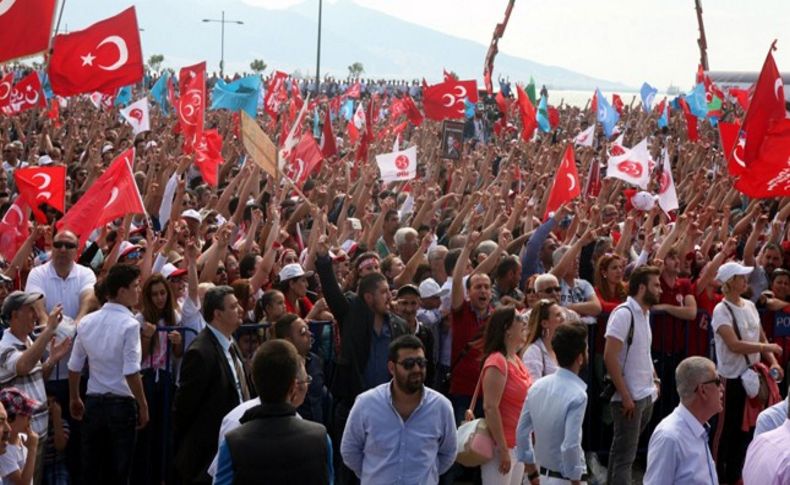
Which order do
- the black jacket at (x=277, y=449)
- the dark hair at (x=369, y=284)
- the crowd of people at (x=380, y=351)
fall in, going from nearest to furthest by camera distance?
the black jacket at (x=277, y=449) → the crowd of people at (x=380, y=351) → the dark hair at (x=369, y=284)

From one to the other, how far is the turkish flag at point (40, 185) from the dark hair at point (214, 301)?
13.9 ft

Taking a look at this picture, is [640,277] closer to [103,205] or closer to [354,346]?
[354,346]

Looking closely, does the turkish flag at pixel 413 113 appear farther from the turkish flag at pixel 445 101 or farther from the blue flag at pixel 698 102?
the blue flag at pixel 698 102

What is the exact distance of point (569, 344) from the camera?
726cm

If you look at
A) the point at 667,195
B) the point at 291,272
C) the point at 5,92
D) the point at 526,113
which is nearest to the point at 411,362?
the point at 291,272

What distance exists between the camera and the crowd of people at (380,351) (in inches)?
259

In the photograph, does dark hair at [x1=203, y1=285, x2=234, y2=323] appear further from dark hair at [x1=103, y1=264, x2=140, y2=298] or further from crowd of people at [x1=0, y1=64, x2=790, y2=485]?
dark hair at [x1=103, y1=264, x2=140, y2=298]

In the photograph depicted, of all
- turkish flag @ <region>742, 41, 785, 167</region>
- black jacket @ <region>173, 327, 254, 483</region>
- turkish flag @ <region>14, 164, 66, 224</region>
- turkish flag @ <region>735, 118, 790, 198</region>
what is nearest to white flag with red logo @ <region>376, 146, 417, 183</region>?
turkish flag @ <region>742, 41, 785, 167</region>

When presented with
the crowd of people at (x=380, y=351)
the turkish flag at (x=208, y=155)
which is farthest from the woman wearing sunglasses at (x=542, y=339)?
the turkish flag at (x=208, y=155)

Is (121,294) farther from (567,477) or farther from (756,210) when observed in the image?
(756,210)

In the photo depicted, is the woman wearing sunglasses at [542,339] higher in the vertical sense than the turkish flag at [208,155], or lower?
lower

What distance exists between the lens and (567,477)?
7219 millimetres

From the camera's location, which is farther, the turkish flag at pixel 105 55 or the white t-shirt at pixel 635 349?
the turkish flag at pixel 105 55

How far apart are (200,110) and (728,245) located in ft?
25.5
